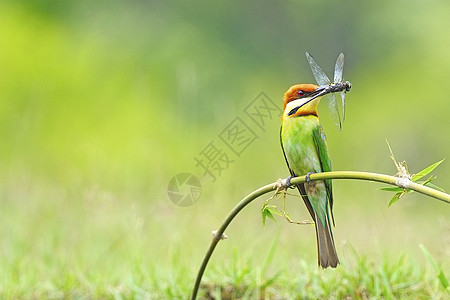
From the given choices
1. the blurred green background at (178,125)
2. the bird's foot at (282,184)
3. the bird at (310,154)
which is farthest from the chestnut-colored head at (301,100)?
the blurred green background at (178,125)

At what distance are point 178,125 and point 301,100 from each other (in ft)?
31.7

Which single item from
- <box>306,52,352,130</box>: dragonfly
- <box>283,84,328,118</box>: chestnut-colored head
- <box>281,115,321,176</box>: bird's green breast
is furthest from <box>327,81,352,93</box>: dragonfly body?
<box>281,115,321,176</box>: bird's green breast

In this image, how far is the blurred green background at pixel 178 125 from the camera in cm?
384

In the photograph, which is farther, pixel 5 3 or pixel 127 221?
pixel 5 3

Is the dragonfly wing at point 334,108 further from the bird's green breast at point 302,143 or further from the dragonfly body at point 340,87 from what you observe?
the bird's green breast at point 302,143

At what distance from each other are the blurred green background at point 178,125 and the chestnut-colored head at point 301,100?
98 cm

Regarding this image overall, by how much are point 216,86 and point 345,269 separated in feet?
47.1

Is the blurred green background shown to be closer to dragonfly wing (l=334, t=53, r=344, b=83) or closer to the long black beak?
the long black beak

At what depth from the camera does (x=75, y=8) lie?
2077 centimetres

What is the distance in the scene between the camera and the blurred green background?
384 cm

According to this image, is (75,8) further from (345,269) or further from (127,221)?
(345,269)

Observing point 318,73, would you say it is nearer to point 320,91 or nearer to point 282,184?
point 320,91

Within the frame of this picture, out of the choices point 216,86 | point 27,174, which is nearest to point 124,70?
point 216,86

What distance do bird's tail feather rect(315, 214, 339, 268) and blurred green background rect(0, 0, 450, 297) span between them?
79cm
